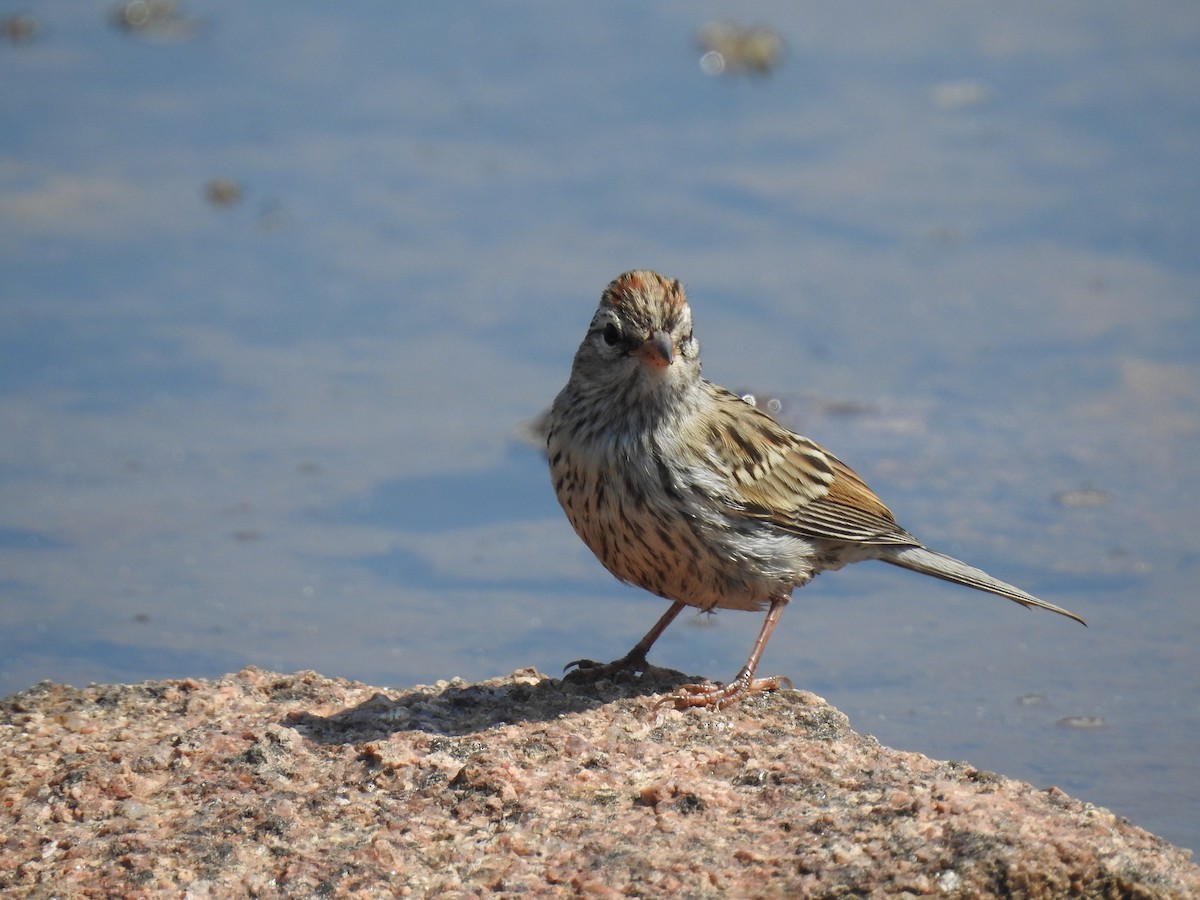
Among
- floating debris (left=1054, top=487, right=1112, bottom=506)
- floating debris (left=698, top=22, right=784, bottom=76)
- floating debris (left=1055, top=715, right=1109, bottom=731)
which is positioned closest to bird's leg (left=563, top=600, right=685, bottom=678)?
floating debris (left=1055, top=715, right=1109, bottom=731)

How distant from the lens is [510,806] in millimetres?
4754

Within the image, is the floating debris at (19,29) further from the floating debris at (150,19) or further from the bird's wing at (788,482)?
the bird's wing at (788,482)

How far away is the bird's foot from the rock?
96mm

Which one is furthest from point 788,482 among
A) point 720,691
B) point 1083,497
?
point 1083,497

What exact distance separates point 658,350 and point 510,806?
179 centimetres

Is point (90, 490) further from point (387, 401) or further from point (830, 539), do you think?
point (830, 539)

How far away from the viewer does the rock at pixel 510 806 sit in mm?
4305

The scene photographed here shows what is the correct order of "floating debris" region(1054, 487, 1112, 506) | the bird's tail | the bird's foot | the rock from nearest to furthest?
1. the rock
2. the bird's foot
3. the bird's tail
4. "floating debris" region(1054, 487, 1112, 506)

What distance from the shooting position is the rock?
4.30 metres

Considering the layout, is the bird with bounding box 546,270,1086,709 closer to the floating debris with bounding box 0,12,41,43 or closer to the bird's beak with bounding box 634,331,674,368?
the bird's beak with bounding box 634,331,674,368

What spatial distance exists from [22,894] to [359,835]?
0.82 meters

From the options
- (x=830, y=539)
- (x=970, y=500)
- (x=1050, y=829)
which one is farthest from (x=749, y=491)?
(x=970, y=500)

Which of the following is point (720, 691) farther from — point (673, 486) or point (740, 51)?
point (740, 51)

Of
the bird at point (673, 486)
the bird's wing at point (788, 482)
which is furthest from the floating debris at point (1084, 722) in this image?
the bird's wing at point (788, 482)
